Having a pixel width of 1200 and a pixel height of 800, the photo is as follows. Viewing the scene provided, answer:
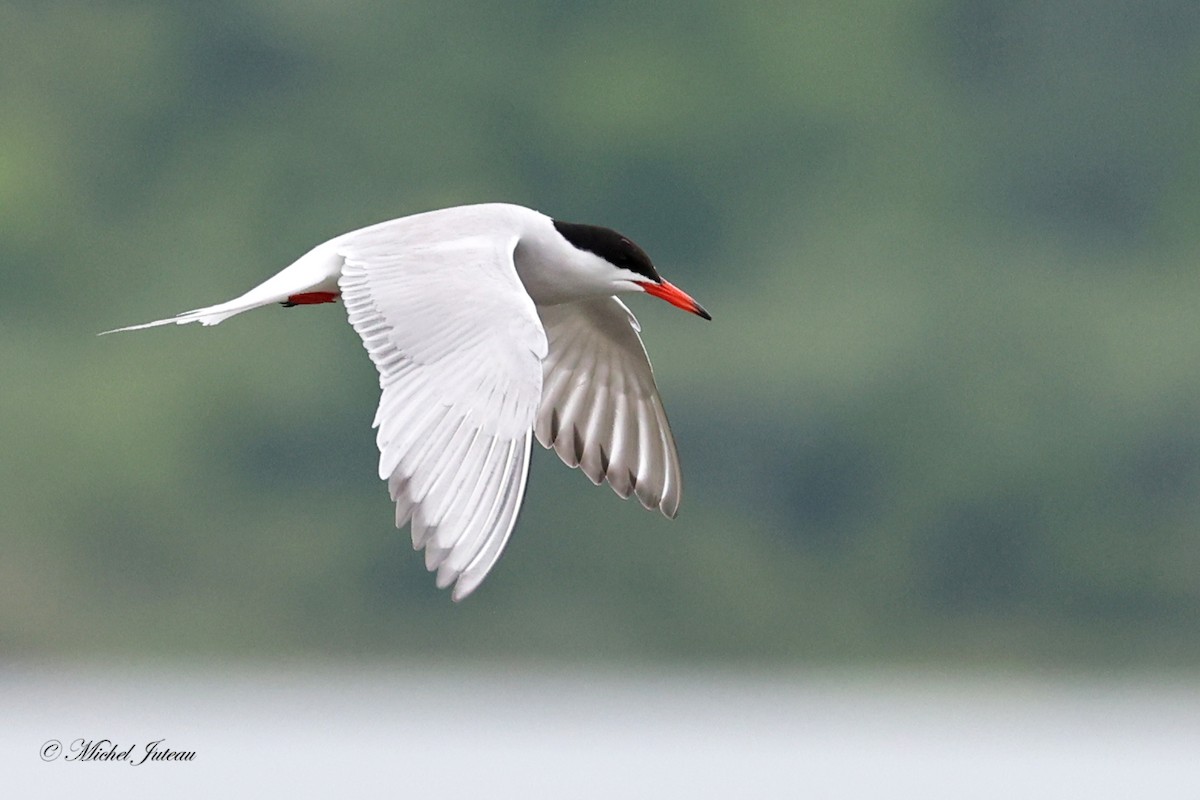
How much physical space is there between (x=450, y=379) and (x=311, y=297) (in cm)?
128

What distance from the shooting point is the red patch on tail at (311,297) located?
286 inches

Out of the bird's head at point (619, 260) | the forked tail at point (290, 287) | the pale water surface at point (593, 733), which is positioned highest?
the bird's head at point (619, 260)

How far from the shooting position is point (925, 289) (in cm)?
2645

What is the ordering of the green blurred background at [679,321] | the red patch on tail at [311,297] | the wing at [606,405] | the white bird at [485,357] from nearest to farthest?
the white bird at [485,357]
the red patch on tail at [311,297]
the wing at [606,405]
the green blurred background at [679,321]

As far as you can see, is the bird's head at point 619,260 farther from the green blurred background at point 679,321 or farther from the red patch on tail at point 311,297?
the green blurred background at point 679,321

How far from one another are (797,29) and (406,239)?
2441 centimetres

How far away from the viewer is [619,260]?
7488 millimetres

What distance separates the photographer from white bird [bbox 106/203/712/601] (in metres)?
5.85

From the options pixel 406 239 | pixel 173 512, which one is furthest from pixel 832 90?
pixel 406 239

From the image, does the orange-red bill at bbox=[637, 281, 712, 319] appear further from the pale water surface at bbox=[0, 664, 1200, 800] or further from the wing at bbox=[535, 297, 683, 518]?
the pale water surface at bbox=[0, 664, 1200, 800]

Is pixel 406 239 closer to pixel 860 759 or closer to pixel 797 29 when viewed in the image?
pixel 860 759
